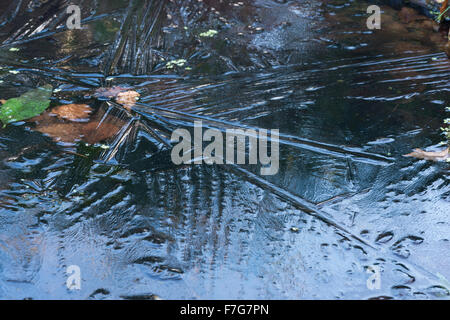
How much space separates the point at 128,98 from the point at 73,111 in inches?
15.5

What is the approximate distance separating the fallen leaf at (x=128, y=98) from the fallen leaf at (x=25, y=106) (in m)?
0.50

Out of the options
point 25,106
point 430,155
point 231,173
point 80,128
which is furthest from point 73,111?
point 430,155

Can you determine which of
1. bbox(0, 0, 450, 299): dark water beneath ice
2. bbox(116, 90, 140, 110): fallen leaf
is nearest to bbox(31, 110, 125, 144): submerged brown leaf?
bbox(0, 0, 450, 299): dark water beneath ice

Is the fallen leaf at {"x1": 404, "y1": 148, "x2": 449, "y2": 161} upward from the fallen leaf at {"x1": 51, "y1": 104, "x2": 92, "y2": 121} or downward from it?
downward

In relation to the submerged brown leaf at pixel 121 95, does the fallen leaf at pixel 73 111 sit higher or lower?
lower

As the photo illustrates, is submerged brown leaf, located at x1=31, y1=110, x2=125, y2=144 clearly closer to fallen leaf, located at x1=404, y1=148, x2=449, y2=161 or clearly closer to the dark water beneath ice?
the dark water beneath ice

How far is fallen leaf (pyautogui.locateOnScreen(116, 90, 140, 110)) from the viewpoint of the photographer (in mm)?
2979

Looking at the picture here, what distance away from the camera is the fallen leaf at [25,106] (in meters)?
2.83

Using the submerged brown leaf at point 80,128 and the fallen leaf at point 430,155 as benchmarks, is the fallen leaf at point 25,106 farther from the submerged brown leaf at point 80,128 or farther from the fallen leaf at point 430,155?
the fallen leaf at point 430,155

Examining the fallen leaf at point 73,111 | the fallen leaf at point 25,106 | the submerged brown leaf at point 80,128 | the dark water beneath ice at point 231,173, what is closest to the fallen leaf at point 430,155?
the dark water beneath ice at point 231,173

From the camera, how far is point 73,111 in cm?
290

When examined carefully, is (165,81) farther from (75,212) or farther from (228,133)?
(75,212)

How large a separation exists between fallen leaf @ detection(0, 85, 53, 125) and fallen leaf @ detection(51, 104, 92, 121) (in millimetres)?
115

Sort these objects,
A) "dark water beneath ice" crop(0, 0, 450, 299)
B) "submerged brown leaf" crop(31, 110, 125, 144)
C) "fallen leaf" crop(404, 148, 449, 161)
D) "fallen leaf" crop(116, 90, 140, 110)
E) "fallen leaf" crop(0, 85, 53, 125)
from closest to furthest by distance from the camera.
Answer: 1. "dark water beneath ice" crop(0, 0, 450, 299)
2. "fallen leaf" crop(404, 148, 449, 161)
3. "submerged brown leaf" crop(31, 110, 125, 144)
4. "fallen leaf" crop(0, 85, 53, 125)
5. "fallen leaf" crop(116, 90, 140, 110)
